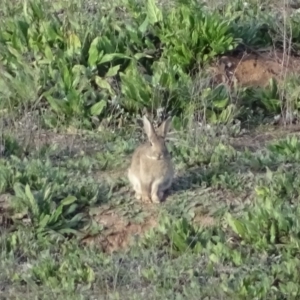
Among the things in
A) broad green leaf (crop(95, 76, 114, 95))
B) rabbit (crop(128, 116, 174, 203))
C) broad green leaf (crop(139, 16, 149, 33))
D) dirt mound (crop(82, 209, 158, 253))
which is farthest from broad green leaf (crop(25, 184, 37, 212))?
broad green leaf (crop(139, 16, 149, 33))

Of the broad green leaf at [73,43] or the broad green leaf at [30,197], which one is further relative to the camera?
the broad green leaf at [73,43]

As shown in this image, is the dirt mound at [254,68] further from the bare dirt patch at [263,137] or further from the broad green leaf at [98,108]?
the broad green leaf at [98,108]

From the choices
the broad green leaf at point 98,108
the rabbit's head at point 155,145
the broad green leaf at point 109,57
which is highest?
the rabbit's head at point 155,145

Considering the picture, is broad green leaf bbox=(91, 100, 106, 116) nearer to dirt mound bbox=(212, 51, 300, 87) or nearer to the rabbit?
dirt mound bbox=(212, 51, 300, 87)

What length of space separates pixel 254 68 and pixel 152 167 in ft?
10.4

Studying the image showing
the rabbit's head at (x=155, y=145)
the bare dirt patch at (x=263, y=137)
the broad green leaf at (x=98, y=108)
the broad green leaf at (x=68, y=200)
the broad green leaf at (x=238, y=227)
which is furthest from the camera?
the broad green leaf at (x=98, y=108)

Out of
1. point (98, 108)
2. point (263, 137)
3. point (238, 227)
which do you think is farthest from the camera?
point (98, 108)

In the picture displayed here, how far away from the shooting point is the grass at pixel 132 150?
6.71 meters

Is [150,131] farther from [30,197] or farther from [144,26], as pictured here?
[144,26]

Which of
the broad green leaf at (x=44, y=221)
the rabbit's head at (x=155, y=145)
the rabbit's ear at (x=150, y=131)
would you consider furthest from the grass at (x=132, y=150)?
the rabbit's ear at (x=150, y=131)

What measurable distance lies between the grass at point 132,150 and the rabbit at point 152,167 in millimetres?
107

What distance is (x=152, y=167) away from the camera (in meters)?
7.36

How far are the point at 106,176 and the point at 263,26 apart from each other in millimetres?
3290

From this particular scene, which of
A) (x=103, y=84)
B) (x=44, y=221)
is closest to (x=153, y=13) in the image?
(x=103, y=84)
